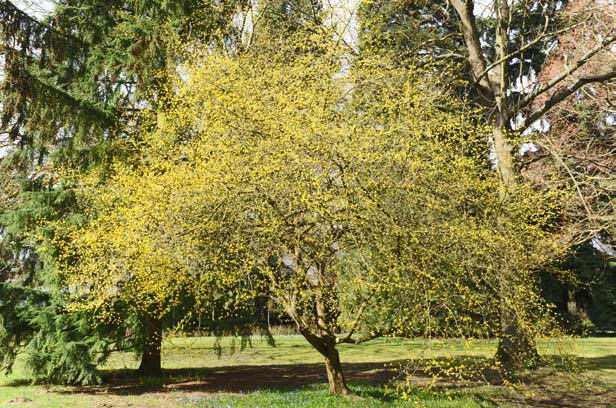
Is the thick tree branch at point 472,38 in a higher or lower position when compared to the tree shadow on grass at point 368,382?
higher

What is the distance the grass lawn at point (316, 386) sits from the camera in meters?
7.18

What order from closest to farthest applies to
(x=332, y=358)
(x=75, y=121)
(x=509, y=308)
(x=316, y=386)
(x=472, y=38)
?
(x=509, y=308), (x=332, y=358), (x=75, y=121), (x=316, y=386), (x=472, y=38)

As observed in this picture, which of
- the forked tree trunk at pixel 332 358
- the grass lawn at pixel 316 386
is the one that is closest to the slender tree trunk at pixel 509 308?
the grass lawn at pixel 316 386

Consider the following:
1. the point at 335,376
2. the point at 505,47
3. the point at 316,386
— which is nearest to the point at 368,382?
the point at 316,386

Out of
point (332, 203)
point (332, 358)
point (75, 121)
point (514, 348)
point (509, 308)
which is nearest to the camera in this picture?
point (332, 203)

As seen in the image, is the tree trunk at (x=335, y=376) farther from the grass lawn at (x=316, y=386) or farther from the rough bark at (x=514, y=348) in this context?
the rough bark at (x=514, y=348)

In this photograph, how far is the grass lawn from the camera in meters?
7.18

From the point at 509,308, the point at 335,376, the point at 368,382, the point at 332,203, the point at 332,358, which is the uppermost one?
the point at 332,203

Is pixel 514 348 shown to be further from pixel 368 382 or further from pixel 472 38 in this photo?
pixel 472 38

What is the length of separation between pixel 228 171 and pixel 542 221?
4.71 m

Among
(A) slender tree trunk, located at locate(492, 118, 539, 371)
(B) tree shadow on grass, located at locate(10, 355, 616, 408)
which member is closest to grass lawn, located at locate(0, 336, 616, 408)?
(B) tree shadow on grass, located at locate(10, 355, 616, 408)

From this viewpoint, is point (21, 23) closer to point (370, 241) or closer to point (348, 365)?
point (370, 241)

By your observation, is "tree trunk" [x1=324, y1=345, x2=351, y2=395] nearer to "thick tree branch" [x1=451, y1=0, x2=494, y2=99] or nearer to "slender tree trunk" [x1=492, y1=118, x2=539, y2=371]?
"slender tree trunk" [x1=492, y1=118, x2=539, y2=371]

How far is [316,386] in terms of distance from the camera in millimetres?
9258
